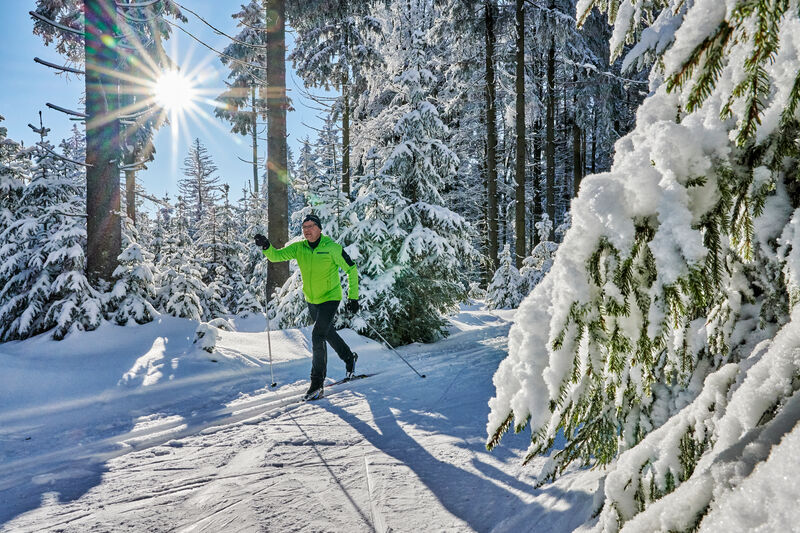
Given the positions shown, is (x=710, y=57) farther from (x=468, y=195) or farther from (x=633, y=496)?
(x=468, y=195)

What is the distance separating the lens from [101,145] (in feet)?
24.6

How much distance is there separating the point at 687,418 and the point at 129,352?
7.76 meters

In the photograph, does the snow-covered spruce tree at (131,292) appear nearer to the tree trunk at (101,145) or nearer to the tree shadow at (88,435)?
the tree trunk at (101,145)

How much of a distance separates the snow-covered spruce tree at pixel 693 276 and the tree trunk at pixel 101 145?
866cm

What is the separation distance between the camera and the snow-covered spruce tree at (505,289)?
16663 millimetres

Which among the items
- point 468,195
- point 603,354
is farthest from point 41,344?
point 468,195

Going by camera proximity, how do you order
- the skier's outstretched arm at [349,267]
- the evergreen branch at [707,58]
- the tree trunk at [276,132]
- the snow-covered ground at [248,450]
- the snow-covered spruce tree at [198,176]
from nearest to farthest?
the evergreen branch at [707,58] < the snow-covered ground at [248,450] < the skier's outstretched arm at [349,267] < the tree trunk at [276,132] < the snow-covered spruce tree at [198,176]

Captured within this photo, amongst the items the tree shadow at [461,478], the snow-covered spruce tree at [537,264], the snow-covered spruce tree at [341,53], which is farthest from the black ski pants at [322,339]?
the snow-covered spruce tree at [537,264]

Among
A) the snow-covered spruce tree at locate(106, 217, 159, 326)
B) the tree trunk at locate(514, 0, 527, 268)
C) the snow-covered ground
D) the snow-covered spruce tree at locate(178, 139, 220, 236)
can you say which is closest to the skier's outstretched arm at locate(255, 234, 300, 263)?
the snow-covered ground

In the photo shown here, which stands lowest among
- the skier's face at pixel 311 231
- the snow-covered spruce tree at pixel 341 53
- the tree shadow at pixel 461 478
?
the tree shadow at pixel 461 478

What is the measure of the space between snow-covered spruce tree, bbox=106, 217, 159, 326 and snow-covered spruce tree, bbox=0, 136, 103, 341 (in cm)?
34

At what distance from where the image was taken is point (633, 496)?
1.07 m

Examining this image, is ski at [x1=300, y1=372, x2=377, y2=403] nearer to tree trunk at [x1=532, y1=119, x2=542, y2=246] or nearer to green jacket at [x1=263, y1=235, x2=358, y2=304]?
green jacket at [x1=263, y1=235, x2=358, y2=304]

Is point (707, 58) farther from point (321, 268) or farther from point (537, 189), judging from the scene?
point (537, 189)
